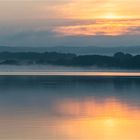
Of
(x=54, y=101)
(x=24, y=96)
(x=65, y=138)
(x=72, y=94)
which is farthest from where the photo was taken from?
(x=72, y=94)

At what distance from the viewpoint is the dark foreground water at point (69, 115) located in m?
11.9

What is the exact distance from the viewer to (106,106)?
666 inches

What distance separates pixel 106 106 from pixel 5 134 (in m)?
5.61

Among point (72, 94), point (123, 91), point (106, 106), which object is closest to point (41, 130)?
point (106, 106)

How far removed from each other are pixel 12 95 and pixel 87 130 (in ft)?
24.4

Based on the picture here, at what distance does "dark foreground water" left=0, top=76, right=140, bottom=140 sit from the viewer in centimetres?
1193

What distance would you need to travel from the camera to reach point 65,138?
11461 millimetres

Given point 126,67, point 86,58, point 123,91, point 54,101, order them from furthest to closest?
point 86,58
point 126,67
point 123,91
point 54,101

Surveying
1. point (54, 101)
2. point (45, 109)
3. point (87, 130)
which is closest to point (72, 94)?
point (54, 101)

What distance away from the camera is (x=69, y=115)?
48.6ft

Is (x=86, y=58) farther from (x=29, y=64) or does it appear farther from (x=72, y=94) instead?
(x=72, y=94)

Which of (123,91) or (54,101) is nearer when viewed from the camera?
(54,101)

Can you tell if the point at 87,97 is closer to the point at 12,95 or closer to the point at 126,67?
the point at 12,95

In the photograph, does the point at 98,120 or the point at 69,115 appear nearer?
the point at 98,120
